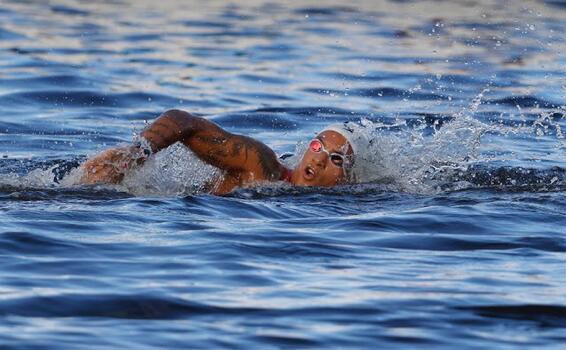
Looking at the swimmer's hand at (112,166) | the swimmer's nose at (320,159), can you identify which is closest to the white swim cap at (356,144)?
the swimmer's nose at (320,159)

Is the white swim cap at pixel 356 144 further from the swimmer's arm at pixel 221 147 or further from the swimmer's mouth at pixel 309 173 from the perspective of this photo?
the swimmer's arm at pixel 221 147

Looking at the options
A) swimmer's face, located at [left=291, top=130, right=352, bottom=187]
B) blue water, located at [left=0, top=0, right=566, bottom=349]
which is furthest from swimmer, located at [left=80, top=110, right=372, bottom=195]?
blue water, located at [left=0, top=0, right=566, bottom=349]

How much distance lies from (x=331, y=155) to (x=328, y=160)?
49 millimetres

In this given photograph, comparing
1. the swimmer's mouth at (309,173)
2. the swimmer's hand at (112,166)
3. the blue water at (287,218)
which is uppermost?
the swimmer's hand at (112,166)

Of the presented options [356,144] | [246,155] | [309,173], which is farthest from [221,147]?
[356,144]

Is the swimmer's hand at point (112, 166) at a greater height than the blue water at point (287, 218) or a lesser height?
greater

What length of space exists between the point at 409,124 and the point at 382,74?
145 inches

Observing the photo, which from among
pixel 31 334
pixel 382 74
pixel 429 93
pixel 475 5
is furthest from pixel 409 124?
pixel 475 5

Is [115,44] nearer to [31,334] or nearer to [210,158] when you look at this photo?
[210,158]

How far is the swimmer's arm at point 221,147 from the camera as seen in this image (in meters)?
10.3

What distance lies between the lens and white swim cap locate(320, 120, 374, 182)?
10789 millimetres

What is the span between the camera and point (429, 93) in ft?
57.8

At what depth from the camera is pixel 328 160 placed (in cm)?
1062

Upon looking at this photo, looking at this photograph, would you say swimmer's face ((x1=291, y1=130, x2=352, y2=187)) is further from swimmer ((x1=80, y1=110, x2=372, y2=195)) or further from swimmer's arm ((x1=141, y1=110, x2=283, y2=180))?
swimmer's arm ((x1=141, y1=110, x2=283, y2=180))
